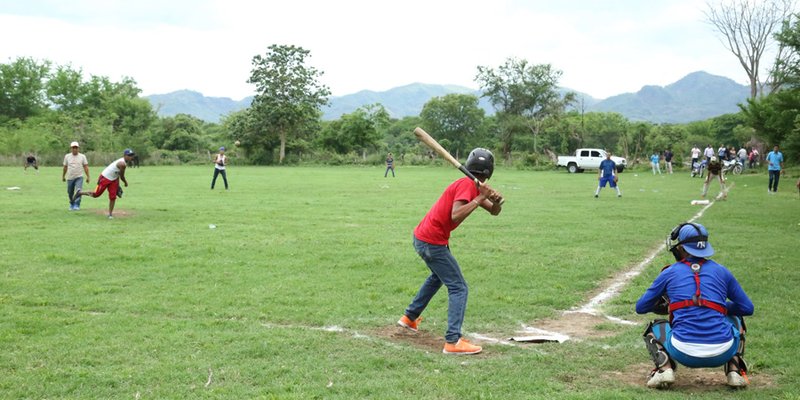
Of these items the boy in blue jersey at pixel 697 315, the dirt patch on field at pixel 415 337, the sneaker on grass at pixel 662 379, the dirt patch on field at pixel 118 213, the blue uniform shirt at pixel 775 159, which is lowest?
the dirt patch on field at pixel 415 337

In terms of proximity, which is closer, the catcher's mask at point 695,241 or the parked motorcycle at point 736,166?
the catcher's mask at point 695,241

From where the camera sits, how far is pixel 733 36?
190 feet

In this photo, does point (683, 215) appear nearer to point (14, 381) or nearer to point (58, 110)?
point (14, 381)

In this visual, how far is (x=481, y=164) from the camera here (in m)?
6.51

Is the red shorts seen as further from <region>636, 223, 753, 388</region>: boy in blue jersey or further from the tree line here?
the tree line

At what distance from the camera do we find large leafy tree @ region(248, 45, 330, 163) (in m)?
76.6

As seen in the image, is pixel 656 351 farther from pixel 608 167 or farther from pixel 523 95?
pixel 523 95

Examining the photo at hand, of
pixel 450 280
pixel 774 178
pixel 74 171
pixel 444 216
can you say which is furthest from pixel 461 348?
pixel 774 178

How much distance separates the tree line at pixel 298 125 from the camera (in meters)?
73.9

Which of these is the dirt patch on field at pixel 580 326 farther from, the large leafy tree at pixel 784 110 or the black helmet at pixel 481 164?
the large leafy tree at pixel 784 110

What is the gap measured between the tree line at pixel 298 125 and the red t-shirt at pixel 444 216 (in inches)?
2268

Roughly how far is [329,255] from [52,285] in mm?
4727

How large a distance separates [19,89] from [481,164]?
104073 millimetres

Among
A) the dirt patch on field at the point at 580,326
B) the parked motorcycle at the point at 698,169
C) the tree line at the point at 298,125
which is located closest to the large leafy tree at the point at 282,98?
the tree line at the point at 298,125
